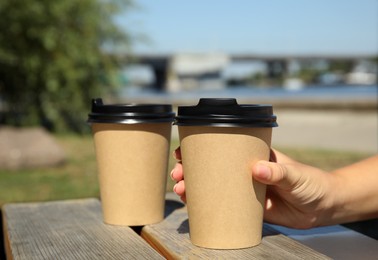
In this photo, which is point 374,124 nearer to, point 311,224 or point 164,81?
point 311,224

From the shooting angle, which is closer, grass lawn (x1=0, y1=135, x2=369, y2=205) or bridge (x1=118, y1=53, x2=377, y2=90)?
grass lawn (x1=0, y1=135, x2=369, y2=205)

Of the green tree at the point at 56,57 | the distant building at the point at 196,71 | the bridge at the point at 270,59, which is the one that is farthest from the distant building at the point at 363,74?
the green tree at the point at 56,57

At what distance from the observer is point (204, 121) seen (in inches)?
41.2

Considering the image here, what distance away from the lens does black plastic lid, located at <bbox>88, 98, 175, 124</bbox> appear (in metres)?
1.28

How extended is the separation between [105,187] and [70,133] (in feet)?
27.2

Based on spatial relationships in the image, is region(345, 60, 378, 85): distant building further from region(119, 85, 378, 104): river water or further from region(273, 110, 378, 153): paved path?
region(273, 110, 378, 153): paved path

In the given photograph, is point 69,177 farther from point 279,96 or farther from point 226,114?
point 279,96

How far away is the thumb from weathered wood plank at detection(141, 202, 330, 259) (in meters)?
0.13

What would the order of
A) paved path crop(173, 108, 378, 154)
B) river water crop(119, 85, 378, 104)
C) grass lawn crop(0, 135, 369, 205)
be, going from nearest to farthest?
grass lawn crop(0, 135, 369, 205)
paved path crop(173, 108, 378, 154)
river water crop(119, 85, 378, 104)

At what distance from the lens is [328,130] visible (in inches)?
405

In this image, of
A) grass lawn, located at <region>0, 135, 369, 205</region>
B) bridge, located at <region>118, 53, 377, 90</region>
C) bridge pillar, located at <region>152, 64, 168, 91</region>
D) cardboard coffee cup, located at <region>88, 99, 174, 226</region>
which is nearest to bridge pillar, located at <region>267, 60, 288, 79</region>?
bridge, located at <region>118, 53, 377, 90</region>

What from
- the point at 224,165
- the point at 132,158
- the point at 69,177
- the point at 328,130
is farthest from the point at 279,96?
the point at 224,165

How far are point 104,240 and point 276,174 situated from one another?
43cm

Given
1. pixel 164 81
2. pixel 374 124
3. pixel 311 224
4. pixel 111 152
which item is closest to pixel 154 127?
pixel 111 152
